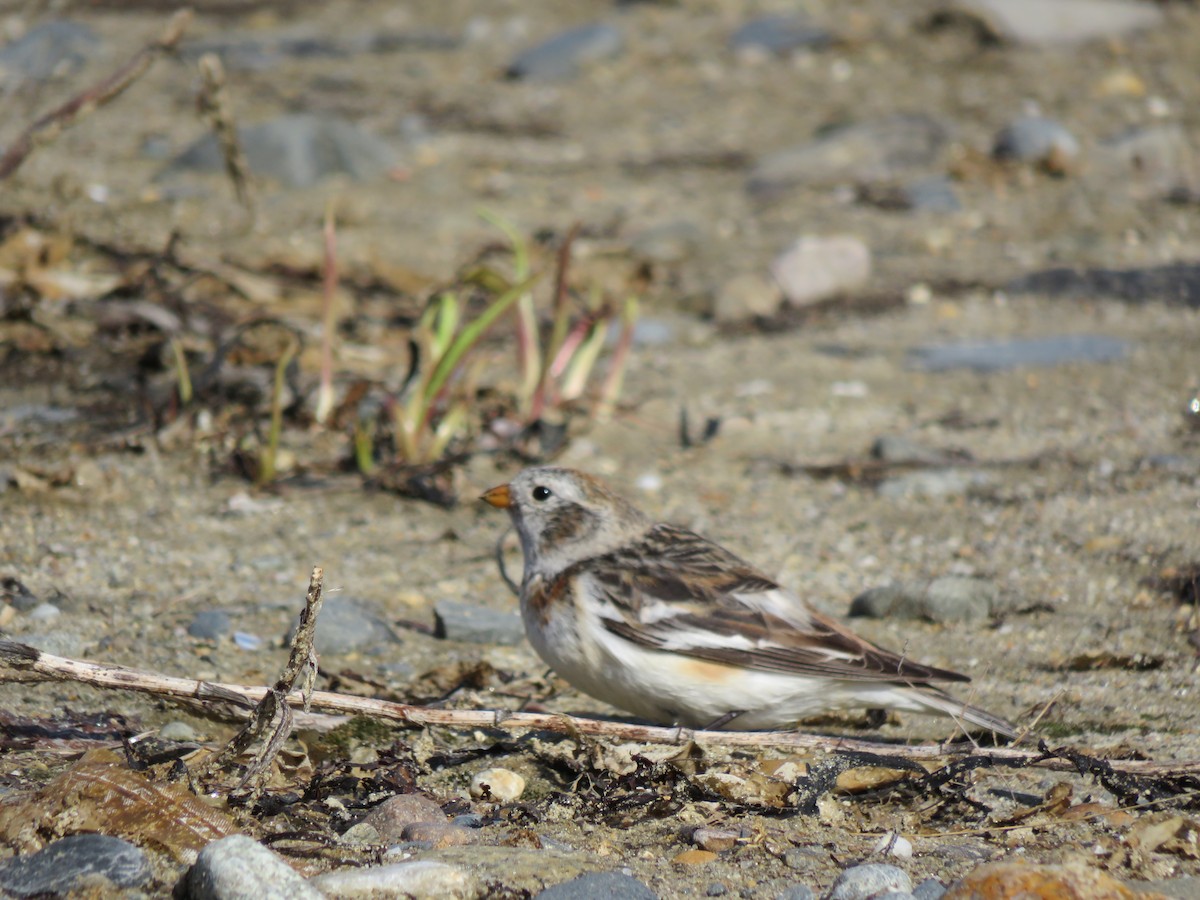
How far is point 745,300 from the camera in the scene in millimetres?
7348

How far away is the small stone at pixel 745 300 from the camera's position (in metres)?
7.31

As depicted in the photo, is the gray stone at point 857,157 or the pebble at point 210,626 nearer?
the pebble at point 210,626

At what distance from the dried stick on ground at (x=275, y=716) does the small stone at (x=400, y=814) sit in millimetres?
259

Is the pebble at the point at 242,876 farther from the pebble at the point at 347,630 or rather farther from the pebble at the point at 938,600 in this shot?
the pebble at the point at 938,600

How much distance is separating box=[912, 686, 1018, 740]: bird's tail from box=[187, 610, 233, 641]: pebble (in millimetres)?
1961

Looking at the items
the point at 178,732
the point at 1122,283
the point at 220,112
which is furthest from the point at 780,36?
the point at 178,732

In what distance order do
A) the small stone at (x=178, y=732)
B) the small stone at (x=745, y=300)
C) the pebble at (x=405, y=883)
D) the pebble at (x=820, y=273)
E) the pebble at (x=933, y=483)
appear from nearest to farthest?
the pebble at (x=405, y=883)
the small stone at (x=178, y=732)
the pebble at (x=933, y=483)
the small stone at (x=745, y=300)
the pebble at (x=820, y=273)

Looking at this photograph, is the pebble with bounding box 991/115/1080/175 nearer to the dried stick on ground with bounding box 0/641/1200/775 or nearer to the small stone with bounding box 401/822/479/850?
the dried stick on ground with bounding box 0/641/1200/775

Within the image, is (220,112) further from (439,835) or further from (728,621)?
(439,835)

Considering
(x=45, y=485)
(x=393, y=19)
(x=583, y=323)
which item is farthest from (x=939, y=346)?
(x=393, y=19)

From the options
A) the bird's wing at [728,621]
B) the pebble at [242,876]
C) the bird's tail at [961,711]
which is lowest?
the bird's tail at [961,711]

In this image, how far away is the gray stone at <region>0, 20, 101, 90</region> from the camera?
8.95 meters

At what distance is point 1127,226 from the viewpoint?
8.25m

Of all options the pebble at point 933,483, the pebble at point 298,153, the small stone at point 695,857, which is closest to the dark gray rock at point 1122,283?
the pebble at point 933,483
